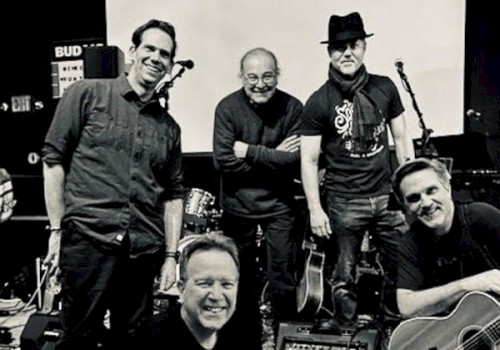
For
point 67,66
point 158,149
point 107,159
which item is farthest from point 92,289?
point 67,66

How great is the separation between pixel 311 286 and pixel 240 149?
85cm

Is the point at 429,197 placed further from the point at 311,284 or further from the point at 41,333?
the point at 41,333

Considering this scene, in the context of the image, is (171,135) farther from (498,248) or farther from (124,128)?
(498,248)

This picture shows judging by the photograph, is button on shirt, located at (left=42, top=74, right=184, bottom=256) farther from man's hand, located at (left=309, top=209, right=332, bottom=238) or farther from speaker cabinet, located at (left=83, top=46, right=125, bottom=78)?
speaker cabinet, located at (left=83, top=46, right=125, bottom=78)

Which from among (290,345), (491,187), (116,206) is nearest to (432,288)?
(290,345)

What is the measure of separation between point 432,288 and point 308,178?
0.89m

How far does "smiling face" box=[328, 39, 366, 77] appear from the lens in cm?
345

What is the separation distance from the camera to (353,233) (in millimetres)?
3414

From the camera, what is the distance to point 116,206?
106 inches

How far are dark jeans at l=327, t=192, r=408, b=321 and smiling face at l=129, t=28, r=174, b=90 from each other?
3.94ft

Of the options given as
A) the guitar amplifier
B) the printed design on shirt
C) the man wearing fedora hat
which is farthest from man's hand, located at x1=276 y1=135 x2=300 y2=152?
the guitar amplifier

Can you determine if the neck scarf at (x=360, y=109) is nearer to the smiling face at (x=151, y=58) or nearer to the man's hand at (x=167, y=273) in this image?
the smiling face at (x=151, y=58)

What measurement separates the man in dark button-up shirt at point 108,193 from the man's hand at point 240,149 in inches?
31.3

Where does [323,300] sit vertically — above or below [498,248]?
below
